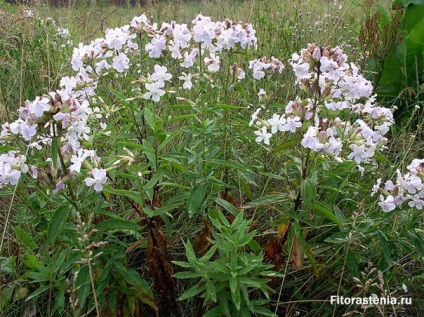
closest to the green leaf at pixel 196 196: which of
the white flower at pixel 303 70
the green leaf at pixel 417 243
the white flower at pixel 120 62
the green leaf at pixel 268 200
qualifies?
the green leaf at pixel 268 200

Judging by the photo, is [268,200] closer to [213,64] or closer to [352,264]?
Result: [352,264]

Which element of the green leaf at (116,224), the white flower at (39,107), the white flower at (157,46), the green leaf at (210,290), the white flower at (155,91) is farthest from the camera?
the white flower at (157,46)

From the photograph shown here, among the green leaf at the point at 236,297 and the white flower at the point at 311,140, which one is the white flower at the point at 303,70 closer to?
the white flower at the point at 311,140

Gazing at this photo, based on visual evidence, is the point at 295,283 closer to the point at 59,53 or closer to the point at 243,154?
the point at 243,154

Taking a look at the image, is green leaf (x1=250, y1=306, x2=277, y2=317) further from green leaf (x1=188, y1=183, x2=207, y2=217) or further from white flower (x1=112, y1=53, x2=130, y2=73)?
white flower (x1=112, y1=53, x2=130, y2=73)

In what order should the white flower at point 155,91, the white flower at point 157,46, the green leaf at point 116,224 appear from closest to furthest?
the green leaf at point 116,224
the white flower at point 155,91
the white flower at point 157,46

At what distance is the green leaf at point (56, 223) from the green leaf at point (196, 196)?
0.41m

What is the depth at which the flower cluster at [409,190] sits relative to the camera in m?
1.62

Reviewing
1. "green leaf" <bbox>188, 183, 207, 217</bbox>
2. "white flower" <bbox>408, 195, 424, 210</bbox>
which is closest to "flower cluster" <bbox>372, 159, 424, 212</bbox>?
"white flower" <bbox>408, 195, 424, 210</bbox>

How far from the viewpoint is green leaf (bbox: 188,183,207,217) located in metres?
1.72

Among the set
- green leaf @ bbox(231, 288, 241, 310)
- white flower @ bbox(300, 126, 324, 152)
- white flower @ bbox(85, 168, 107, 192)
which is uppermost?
white flower @ bbox(300, 126, 324, 152)

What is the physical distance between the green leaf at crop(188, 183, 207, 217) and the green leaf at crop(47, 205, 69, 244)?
1.35 ft

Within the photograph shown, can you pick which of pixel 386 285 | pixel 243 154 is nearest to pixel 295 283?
pixel 386 285

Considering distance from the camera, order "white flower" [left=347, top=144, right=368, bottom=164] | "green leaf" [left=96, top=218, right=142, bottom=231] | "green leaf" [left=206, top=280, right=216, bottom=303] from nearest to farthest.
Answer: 1. "green leaf" [left=206, top=280, right=216, bottom=303]
2. "green leaf" [left=96, top=218, right=142, bottom=231]
3. "white flower" [left=347, top=144, right=368, bottom=164]
